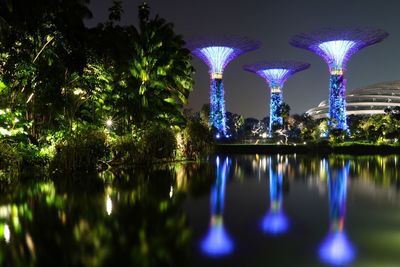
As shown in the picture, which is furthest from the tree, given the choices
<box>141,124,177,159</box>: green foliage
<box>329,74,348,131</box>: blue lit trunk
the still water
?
<box>329,74,348,131</box>: blue lit trunk

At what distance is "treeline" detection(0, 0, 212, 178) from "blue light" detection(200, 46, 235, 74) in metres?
33.8

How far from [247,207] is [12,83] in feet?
43.9

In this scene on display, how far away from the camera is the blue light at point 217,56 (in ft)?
220

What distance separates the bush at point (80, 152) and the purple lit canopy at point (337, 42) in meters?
48.4

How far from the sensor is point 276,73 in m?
83.1

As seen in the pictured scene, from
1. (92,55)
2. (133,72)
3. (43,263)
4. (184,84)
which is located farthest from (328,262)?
(184,84)

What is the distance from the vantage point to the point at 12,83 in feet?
68.2

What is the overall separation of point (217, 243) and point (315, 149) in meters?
45.1

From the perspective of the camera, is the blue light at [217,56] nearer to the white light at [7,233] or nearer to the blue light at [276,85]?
the blue light at [276,85]

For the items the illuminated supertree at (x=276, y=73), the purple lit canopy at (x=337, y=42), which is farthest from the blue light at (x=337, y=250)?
the illuminated supertree at (x=276, y=73)

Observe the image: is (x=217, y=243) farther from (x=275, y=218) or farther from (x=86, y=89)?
(x=86, y=89)

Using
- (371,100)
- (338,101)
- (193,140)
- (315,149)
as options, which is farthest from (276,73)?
(371,100)

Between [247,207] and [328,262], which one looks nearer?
Answer: [328,262]

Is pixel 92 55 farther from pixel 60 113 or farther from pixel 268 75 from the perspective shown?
pixel 268 75
